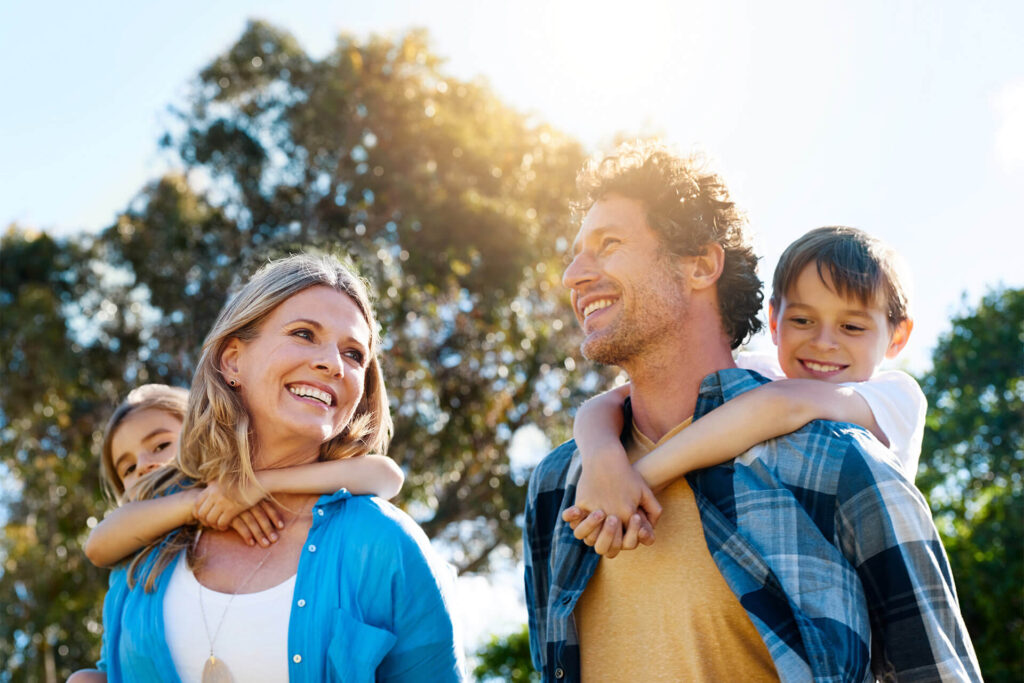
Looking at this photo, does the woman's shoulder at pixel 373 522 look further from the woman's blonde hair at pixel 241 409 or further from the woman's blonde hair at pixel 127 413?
the woman's blonde hair at pixel 127 413

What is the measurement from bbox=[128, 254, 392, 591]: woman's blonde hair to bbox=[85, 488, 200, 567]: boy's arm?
5 centimetres

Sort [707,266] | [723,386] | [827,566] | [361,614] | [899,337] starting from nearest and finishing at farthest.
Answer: [827,566], [361,614], [723,386], [707,266], [899,337]

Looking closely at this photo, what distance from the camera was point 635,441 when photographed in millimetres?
2600

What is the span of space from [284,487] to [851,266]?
185 cm

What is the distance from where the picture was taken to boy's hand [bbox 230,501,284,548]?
2.56m

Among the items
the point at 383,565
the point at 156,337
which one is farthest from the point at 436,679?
the point at 156,337

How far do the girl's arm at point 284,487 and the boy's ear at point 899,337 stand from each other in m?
1.74

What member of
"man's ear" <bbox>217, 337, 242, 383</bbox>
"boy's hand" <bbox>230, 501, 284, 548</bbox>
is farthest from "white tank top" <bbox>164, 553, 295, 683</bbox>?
"man's ear" <bbox>217, 337, 242, 383</bbox>

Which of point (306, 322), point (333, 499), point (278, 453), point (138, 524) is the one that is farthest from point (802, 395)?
point (138, 524)

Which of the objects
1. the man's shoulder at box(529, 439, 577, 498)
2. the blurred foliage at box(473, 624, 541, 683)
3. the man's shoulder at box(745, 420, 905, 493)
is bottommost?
the man's shoulder at box(745, 420, 905, 493)

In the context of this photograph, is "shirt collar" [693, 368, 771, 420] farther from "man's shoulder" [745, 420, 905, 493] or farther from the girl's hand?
the girl's hand

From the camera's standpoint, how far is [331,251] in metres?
9.88

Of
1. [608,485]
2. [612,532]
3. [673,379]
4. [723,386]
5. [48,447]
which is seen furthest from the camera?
[48,447]

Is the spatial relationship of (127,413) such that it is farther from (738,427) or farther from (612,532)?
(738,427)
